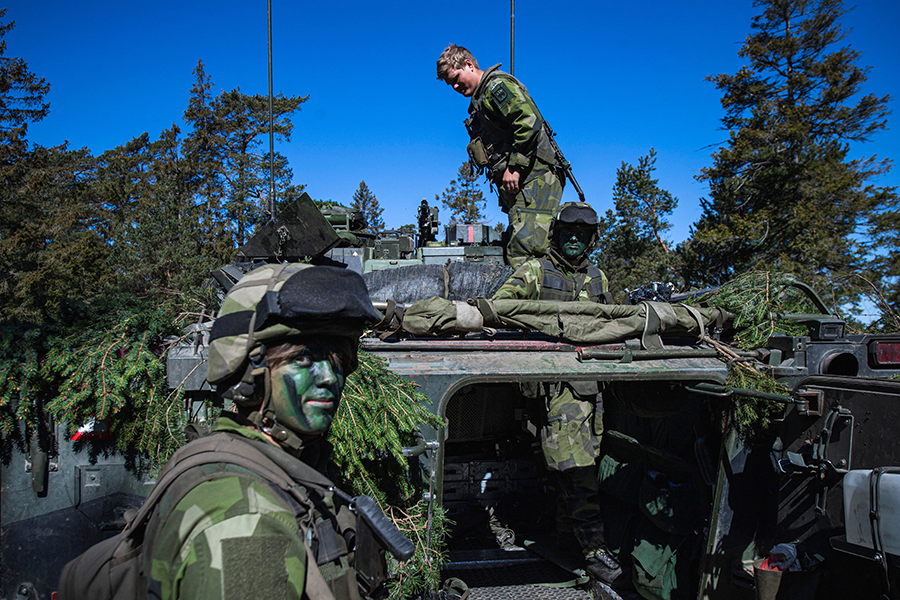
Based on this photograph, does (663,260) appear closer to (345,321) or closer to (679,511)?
(679,511)

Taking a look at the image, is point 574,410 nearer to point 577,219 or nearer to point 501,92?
point 577,219

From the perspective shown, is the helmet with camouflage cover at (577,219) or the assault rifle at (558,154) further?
the assault rifle at (558,154)

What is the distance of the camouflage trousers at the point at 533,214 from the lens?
598 cm

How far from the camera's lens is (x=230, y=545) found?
1306 millimetres

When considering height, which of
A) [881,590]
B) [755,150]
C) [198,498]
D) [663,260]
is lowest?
[881,590]

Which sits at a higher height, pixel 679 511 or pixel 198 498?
pixel 198 498

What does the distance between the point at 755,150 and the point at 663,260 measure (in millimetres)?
4745

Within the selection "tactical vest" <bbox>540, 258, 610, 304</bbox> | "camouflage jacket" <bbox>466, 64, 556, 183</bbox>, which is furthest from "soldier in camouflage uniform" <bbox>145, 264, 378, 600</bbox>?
"camouflage jacket" <bbox>466, 64, 556, 183</bbox>

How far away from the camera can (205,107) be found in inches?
1054

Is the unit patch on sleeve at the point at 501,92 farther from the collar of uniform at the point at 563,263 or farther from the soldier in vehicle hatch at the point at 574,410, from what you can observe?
the collar of uniform at the point at 563,263

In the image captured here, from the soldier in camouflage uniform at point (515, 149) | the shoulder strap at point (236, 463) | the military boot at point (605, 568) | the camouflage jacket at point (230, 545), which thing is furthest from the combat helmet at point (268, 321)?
the military boot at point (605, 568)

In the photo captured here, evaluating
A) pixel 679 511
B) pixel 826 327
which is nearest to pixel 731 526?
pixel 679 511

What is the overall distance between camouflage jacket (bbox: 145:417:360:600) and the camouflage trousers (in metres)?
4.63

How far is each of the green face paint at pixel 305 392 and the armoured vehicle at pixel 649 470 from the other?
1.53 meters
